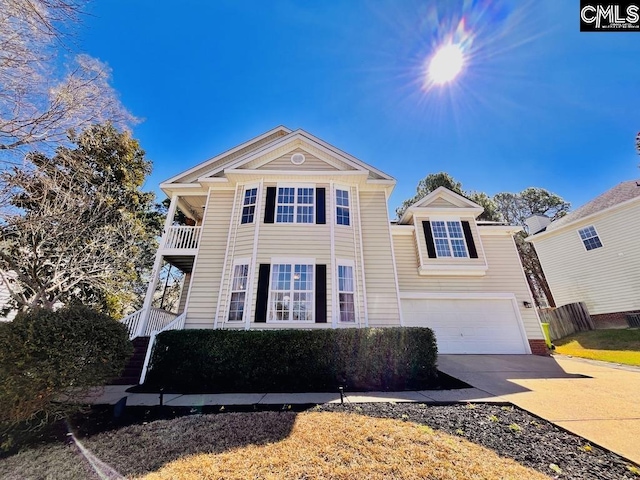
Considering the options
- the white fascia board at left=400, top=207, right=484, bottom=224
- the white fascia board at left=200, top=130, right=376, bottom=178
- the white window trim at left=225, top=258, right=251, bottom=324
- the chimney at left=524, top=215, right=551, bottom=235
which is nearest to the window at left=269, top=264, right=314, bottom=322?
the white window trim at left=225, top=258, right=251, bottom=324

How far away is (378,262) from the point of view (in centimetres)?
1031

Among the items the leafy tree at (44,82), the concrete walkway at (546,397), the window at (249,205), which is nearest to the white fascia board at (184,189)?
the window at (249,205)

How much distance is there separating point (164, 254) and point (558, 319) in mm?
21018

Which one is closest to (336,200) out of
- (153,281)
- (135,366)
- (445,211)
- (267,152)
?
(267,152)

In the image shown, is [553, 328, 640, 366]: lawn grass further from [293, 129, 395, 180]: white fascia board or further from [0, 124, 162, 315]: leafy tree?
[0, 124, 162, 315]: leafy tree

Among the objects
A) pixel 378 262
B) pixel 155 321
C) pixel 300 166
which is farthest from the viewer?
pixel 300 166

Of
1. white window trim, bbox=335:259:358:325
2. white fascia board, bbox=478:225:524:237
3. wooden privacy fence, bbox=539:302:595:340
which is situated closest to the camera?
white window trim, bbox=335:259:358:325

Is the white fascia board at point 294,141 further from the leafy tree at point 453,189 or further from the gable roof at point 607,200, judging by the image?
the gable roof at point 607,200

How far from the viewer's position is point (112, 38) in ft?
21.9

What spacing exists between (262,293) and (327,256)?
2.77m

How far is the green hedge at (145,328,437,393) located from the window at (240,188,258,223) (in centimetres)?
486

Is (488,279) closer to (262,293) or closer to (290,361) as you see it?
(290,361)

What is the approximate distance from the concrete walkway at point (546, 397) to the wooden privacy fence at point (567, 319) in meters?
6.65

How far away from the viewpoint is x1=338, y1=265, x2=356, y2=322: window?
9.21 metres
